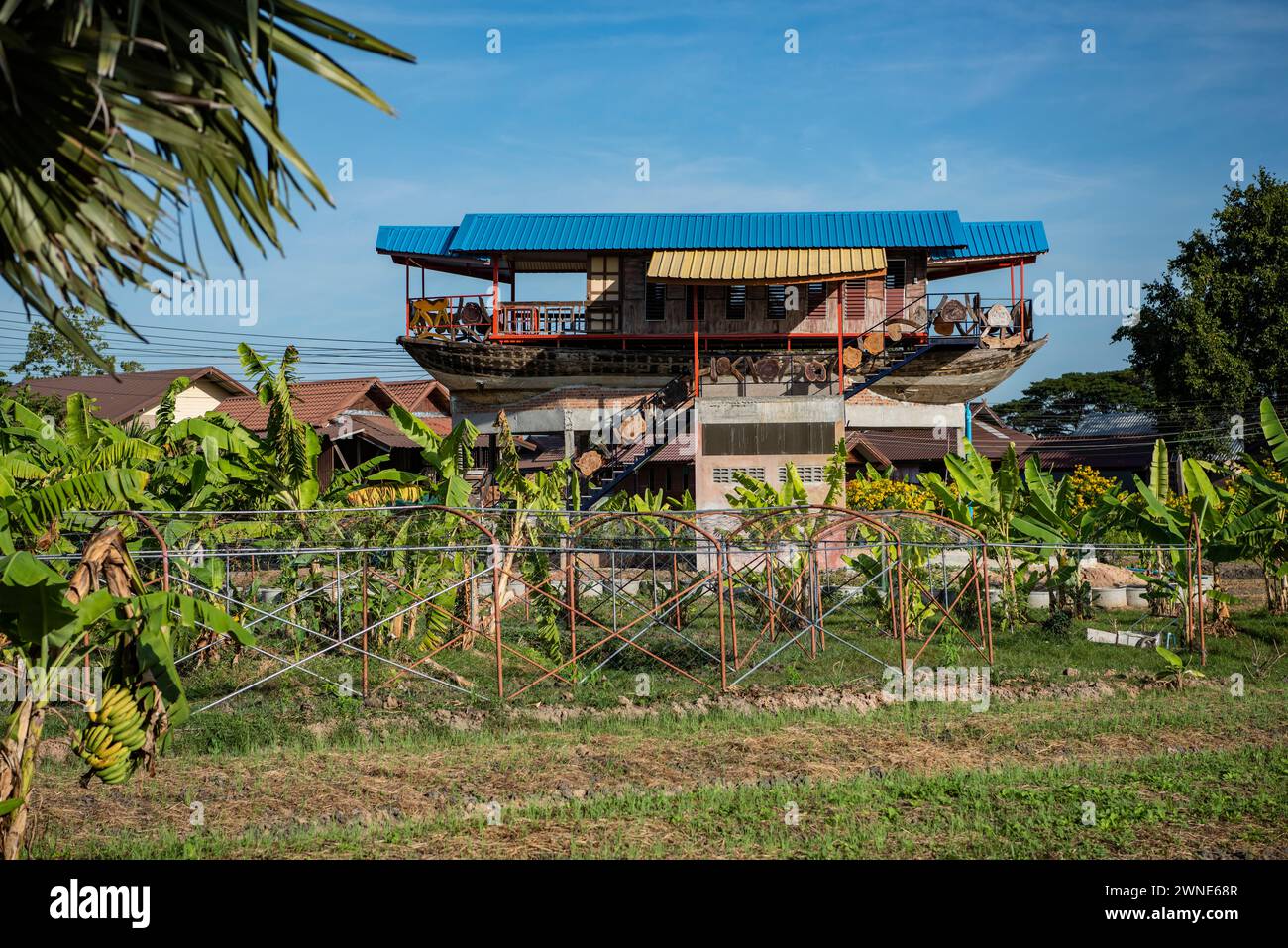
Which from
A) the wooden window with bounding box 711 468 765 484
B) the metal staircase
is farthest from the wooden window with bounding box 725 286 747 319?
the wooden window with bounding box 711 468 765 484

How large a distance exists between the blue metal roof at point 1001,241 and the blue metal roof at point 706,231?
0.59m

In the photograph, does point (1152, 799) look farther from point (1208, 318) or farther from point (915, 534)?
point (1208, 318)

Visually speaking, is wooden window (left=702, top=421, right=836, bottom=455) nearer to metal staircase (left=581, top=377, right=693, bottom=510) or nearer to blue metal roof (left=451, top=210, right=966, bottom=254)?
metal staircase (left=581, top=377, right=693, bottom=510)

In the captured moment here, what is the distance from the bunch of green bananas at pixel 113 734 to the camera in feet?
21.1

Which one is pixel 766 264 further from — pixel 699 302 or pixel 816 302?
pixel 816 302

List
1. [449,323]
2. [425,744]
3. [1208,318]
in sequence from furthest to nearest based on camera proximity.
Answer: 1. [1208,318]
2. [449,323]
3. [425,744]

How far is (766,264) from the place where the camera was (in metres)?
29.4

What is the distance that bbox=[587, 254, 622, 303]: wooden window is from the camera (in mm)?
32656

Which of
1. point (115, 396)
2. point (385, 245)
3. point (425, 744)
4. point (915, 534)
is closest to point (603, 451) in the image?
point (385, 245)

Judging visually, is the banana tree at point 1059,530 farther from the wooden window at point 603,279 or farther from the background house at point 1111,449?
the background house at point 1111,449

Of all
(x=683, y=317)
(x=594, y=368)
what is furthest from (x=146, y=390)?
(x=683, y=317)
